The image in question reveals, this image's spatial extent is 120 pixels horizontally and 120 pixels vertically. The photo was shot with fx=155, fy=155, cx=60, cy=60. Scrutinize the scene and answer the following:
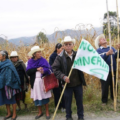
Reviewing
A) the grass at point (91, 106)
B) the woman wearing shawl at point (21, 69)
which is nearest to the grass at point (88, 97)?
the grass at point (91, 106)

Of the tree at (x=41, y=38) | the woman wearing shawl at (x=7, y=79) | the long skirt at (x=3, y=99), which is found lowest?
the long skirt at (x=3, y=99)

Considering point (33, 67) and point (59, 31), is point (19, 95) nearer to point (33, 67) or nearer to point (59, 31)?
point (33, 67)

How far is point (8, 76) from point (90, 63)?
2103 millimetres

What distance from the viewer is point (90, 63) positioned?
3445mm

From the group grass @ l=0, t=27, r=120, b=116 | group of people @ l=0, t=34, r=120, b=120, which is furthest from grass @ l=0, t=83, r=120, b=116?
group of people @ l=0, t=34, r=120, b=120

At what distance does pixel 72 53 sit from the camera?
3.62 m

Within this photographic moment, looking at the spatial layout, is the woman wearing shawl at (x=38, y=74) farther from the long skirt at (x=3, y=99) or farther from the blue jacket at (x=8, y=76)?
the long skirt at (x=3, y=99)

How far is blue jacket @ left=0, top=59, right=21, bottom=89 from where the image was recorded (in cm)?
400

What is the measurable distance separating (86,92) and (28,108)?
6.79 ft

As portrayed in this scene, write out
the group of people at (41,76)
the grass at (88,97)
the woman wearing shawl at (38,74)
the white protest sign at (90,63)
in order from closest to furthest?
the white protest sign at (90,63) → the group of people at (41,76) → the woman wearing shawl at (38,74) → the grass at (88,97)

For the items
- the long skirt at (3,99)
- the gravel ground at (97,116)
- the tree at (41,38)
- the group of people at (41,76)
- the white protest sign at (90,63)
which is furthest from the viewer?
the tree at (41,38)

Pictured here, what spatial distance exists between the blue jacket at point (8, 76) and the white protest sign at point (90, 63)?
5.64 feet

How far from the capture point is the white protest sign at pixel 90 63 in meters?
3.40

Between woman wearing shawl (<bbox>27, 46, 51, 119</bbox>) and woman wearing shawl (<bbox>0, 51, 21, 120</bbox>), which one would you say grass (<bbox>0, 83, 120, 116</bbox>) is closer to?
woman wearing shawl (<bbox>27, 46, 51, 119</bbox>)
